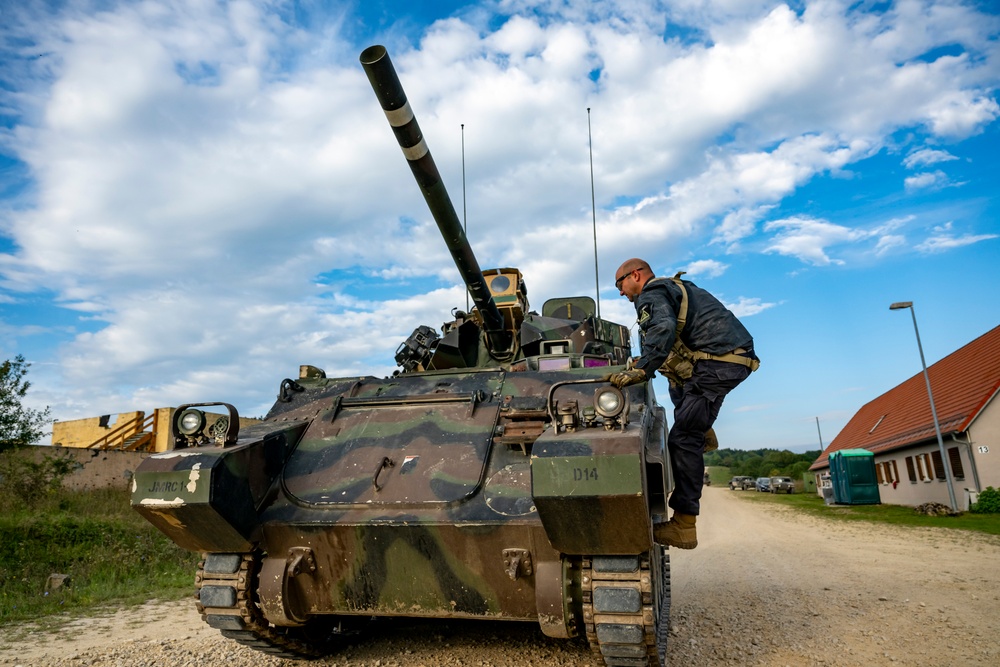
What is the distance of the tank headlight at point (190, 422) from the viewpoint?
5188mm

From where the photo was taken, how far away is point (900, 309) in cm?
→ 2091

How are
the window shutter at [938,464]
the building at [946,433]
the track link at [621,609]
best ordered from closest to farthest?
the track link at [621,609] < the building at [946,433] < the window shutter at [938,464]

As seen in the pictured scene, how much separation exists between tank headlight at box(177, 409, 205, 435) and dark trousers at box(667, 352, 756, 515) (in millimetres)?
3288

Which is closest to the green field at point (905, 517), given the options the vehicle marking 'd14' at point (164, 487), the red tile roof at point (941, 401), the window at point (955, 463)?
the window at point (955, 463)

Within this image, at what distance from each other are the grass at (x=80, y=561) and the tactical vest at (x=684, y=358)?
692 centimetres

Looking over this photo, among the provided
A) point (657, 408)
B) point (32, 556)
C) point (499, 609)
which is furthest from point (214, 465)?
point (32, 556)

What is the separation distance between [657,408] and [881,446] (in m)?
23.3

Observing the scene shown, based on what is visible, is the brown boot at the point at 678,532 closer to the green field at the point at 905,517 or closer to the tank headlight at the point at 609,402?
the tank headlight at the point at 609,402

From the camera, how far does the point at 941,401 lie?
23.2 m

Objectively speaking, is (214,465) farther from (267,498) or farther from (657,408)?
(657,408)

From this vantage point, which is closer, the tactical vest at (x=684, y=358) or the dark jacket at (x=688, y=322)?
the dark jacket at (x=688, y=322)

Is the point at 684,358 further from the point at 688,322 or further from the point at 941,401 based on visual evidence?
the point at 941,401

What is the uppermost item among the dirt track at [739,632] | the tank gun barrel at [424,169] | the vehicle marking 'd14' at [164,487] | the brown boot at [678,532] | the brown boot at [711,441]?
the tank gun barrel at [424,169]

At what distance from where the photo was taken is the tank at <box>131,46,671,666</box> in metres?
3.99
